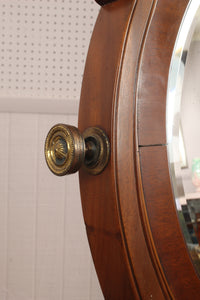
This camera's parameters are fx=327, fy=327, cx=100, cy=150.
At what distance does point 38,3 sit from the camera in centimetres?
109

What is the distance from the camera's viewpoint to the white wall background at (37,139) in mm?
1092

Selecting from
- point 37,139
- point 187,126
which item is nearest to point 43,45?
point 37,139

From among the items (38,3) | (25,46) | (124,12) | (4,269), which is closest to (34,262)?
(4,269)

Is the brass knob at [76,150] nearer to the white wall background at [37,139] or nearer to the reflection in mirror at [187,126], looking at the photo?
the reflection in mirror at [187,126]

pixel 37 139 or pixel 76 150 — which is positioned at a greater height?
pixel 37 139

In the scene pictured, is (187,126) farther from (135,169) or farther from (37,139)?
(37,139)

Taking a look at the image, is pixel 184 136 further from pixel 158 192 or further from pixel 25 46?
pixel 25 46

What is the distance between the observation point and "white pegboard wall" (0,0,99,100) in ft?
3.57

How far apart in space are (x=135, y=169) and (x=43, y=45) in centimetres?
91

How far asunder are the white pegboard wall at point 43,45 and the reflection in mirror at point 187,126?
32.2 inches

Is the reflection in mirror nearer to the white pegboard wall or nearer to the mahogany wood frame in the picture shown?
the mahogany wood frame

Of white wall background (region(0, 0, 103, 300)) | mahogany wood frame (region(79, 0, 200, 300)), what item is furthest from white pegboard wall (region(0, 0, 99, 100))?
mahogany wood frame (region(79, 0, 200, 300))

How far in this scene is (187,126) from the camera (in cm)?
32

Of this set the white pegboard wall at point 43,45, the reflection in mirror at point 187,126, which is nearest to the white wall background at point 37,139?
the white pegboard wall at point 43,45
